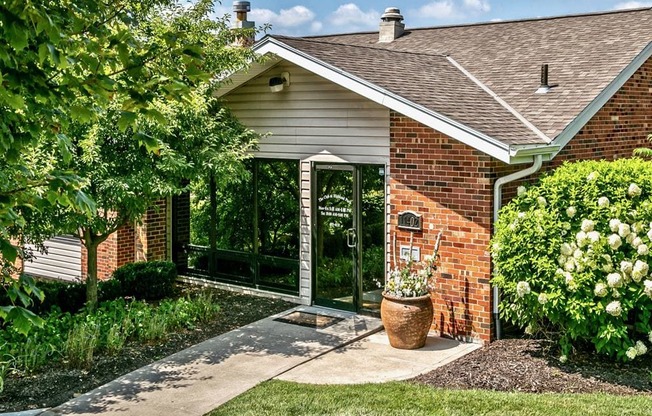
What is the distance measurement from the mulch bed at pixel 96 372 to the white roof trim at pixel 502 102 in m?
4.60

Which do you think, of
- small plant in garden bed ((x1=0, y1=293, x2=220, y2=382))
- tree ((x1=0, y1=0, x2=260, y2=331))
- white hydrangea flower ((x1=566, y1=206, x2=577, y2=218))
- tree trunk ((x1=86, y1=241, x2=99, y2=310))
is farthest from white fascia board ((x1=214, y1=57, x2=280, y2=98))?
tree ((x1=0, y1=0, x2=260, y2=331))

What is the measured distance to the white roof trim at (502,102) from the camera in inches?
371

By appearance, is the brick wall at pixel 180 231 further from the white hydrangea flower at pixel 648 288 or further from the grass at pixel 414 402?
the white hydrangea flower at pixel 648 288

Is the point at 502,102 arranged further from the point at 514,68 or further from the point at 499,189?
the point at 499,189

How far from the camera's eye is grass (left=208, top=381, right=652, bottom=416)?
21.8 feet

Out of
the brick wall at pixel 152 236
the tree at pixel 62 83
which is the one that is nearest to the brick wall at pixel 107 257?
the brick wall at pixel 152 236

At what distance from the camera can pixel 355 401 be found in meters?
6.95

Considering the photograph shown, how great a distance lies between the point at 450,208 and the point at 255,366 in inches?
128

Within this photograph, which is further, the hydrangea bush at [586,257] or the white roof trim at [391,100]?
the white roof trim at [391,100]

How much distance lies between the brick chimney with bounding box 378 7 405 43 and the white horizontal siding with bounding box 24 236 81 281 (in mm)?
8105

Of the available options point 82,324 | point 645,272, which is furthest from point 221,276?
point 645,272

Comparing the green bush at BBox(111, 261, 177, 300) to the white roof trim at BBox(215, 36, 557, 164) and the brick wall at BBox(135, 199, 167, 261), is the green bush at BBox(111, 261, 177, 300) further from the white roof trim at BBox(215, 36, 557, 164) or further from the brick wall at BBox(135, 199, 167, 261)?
the white roof trim at BBox(215, 36, 557, 164)

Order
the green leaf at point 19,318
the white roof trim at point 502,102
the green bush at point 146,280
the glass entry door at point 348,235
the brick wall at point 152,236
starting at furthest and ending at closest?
the brick wall at point 152,236
the green bush at point 146,280
the glass entry door at point 348,235
the white roof trim at point 502,102
the green leaf at point 19,318

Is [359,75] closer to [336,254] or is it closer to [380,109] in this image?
[380,109]
